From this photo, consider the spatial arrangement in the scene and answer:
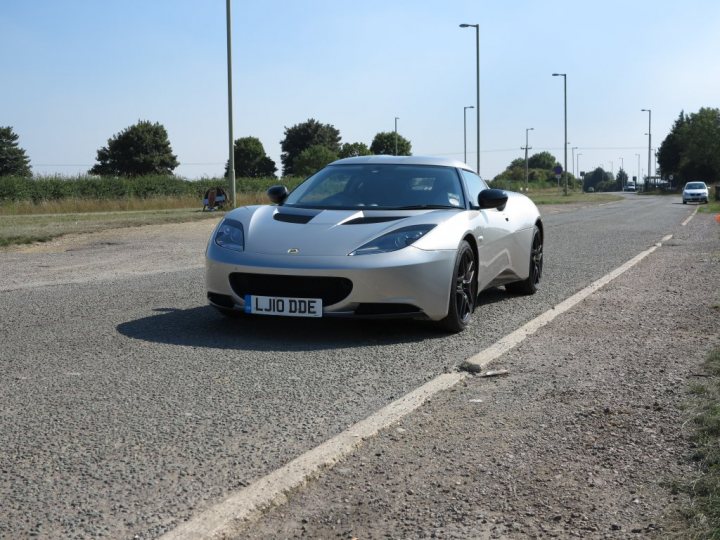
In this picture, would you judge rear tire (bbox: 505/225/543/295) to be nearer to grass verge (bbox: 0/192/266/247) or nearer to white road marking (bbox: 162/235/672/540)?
white road marking (bbox: 162/235/672/540)

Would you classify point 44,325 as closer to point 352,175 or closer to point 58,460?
point 352,175

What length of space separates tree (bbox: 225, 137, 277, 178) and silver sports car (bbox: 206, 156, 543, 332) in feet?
397

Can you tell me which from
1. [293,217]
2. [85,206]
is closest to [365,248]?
[293,217]

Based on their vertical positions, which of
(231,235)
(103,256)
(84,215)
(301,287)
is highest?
(231,235)

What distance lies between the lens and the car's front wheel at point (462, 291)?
21.0 ft

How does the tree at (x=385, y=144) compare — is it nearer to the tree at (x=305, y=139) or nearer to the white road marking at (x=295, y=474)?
the tree at (x=305, y=139)

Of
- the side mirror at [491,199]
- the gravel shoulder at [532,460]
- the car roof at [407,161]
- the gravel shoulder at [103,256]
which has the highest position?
the car roof at [407,161]

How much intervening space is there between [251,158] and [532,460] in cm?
12568

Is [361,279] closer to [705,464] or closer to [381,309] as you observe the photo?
[381,309]

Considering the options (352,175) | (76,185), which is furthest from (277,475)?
(76,185)

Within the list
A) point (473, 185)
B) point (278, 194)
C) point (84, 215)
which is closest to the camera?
point (278, 194)

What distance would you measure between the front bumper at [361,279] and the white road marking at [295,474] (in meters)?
0.85

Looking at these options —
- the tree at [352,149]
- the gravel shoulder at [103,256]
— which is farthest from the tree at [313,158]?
the gravel shoulder at [103,256]

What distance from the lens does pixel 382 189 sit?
23.8 feet
